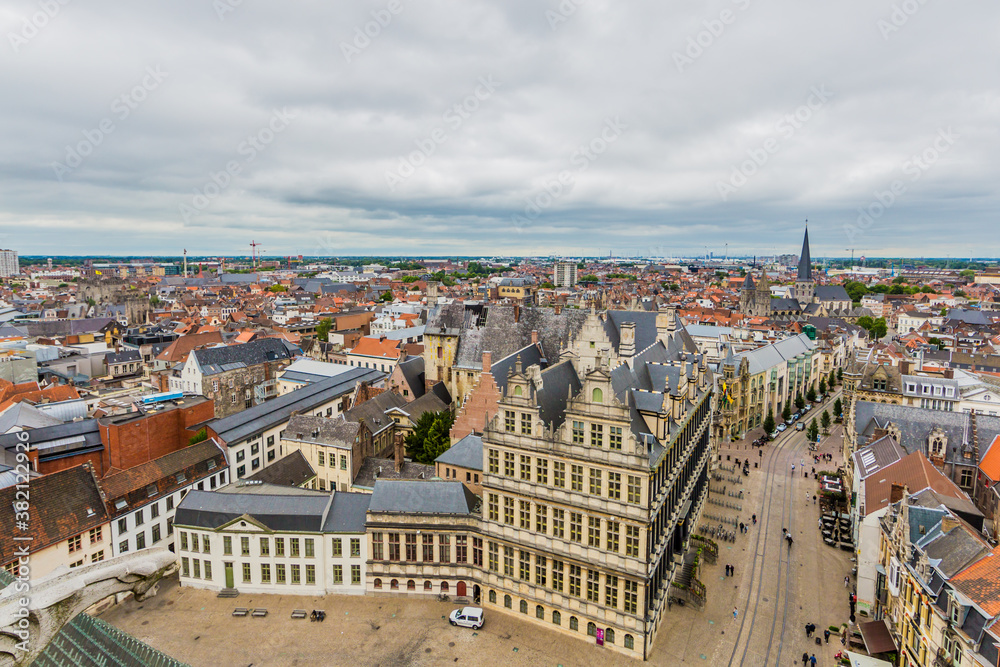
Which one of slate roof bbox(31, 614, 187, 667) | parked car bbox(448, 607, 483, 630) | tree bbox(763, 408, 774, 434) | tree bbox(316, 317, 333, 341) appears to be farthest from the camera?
tree bbox(316, 317, 333, 341)

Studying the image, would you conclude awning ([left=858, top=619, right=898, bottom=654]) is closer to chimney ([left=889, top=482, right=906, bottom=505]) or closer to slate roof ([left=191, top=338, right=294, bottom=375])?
chimney ([left=889, top=482, right=906, bottom=505])

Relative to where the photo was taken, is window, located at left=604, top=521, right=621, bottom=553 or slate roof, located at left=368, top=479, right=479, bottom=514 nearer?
window, located at left=604, top=521, right=621, bottom=553

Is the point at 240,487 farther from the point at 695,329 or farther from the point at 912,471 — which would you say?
the point at 695,329

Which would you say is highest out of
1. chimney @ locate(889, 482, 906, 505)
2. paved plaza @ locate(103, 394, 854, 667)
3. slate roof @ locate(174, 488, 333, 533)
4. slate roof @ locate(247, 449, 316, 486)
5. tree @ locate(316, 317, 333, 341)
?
tree @ locate(316, 317, 333, 341)

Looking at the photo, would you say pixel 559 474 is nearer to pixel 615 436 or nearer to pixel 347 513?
pixel 615 436

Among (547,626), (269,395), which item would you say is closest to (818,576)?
(547,626)

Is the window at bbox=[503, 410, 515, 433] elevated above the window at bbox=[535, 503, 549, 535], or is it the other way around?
the window at bbox=[503, 410, 515, 433]

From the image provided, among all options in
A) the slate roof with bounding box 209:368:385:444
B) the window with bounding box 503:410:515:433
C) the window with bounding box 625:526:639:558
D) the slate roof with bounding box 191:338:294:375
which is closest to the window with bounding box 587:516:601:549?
the window with bounding box 625:526:639:558
